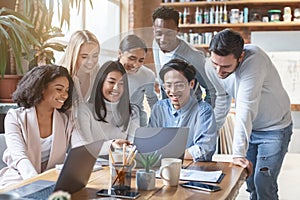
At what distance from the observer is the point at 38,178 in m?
1.73

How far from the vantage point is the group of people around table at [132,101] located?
82.7 inches

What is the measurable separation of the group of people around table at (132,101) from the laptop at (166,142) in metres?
0.11

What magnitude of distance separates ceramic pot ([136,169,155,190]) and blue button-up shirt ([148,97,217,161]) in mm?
547

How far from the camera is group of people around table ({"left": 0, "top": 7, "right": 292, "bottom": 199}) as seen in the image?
6.89 ft

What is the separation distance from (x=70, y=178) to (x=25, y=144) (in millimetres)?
673

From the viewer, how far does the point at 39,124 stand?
7.01 feet

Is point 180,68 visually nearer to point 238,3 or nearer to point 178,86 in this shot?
point 178,86

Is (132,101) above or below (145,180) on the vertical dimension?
above

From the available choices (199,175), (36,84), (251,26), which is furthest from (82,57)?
(251,26)

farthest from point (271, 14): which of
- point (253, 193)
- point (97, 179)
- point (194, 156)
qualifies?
point (97, 179)

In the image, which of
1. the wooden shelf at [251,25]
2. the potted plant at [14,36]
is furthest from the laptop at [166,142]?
the wooden shelf at [251,25]

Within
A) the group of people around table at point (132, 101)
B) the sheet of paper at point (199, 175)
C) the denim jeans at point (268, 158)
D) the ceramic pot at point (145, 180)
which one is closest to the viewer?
the ceramic pot at point (145, 180)

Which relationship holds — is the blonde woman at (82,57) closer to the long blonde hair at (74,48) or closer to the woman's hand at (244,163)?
the long blonde hair at (74,48)

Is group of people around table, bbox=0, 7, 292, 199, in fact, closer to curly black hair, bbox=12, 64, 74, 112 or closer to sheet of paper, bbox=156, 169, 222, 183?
curly black hair, bbox=12, 64, 74, 112
